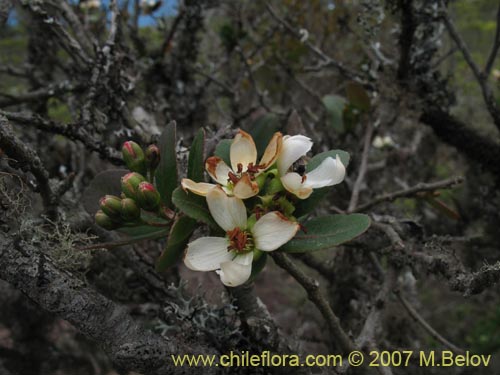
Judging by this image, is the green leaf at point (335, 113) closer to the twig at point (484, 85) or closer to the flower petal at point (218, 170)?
the twig at point (484, 85)

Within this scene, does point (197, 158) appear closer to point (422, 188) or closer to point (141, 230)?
point (141, 230)

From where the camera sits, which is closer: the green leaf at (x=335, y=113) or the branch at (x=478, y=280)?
the branch at (x=478, y=280)

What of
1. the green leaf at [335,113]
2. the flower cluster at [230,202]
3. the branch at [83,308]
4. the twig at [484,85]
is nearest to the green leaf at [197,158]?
the flower cluster at [230,202]

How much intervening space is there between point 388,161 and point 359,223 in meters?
1.85

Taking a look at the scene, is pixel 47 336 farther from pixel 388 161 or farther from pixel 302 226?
pixel 388 161

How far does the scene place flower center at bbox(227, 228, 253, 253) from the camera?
92 centimetres

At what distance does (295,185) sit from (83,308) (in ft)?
1.61

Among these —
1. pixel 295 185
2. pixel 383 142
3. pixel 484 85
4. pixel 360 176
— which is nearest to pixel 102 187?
pixel 295 185

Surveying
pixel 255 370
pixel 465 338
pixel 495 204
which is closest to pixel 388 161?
pixel 495 204

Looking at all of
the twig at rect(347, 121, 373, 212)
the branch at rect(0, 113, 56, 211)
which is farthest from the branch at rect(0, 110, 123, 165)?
the twig at rect(347, 121, 373, 212)

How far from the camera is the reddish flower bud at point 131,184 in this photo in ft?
3.24

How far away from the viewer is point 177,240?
0.94m

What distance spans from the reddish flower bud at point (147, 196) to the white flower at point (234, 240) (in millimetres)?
138

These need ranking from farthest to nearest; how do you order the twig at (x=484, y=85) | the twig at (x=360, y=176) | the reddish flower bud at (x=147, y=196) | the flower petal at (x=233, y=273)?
the twig at (x=484, y=85), the twig at (x=360, y=176), the reddish flower bud at (x=147, y=196), the flower petal at (x=233, y=273)
